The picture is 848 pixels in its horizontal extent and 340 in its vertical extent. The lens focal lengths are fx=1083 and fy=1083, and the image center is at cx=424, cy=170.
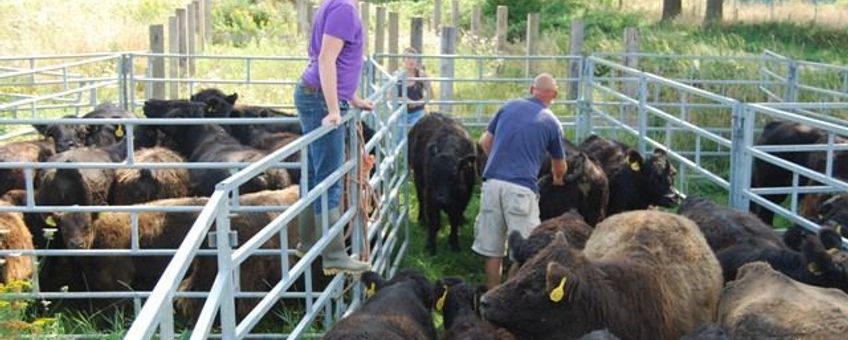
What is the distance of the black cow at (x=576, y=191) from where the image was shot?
969cm

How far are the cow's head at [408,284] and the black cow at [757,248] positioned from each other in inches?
80.6

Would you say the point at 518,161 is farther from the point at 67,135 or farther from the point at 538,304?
the point at 67,135

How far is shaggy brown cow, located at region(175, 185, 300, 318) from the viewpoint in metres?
8.10

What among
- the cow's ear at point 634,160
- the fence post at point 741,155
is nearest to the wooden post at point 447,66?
the cow's ear at point 634,160

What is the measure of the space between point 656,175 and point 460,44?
13.7 metres

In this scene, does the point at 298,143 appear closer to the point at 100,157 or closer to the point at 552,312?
the point at 552,312

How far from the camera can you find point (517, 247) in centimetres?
734

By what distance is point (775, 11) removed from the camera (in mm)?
35969

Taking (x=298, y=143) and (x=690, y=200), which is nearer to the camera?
(x=298, y=143)

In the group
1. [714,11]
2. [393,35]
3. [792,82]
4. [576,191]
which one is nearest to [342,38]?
[576,191]

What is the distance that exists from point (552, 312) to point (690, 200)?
3129 millimetres

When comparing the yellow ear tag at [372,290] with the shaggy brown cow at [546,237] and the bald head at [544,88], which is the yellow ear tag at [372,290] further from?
the bald head at [544,88]

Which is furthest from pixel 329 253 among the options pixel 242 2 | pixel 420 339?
pixel 242 2

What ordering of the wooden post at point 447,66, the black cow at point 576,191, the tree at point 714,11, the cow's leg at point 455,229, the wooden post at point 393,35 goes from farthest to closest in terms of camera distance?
1. the tree at point 714,11
2. the wooden post at point 393,35
3. the wooden post at point 447,66
4. the cow's leg at point 455,229
5. the black cow at point 576,191
